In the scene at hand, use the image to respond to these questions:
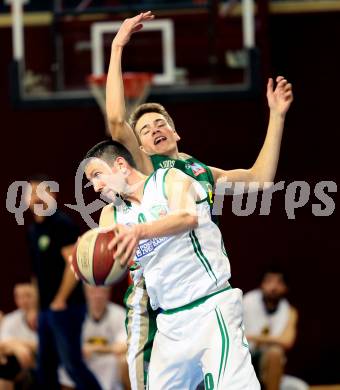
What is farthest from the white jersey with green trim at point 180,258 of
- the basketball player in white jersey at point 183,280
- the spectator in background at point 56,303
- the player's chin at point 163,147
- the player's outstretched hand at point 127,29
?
the spectator in background at point 56,303

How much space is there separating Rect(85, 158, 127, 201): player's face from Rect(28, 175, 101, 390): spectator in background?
399 cm

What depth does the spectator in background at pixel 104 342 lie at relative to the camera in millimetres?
11172

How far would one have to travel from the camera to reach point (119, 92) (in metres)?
6.62

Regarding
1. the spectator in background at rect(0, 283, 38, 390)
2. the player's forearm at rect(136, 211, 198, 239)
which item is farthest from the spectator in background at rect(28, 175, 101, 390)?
the player's forearm at rect(136, 211, 198, 239)

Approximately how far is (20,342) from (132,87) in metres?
2.84

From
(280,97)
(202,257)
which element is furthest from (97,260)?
(280,97)

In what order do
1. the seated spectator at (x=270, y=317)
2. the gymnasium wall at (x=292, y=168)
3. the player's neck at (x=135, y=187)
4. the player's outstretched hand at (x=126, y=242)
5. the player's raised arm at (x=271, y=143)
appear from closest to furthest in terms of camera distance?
the player's outstretched hand at (x=126, y=242) → the player's neck at (x=135, y=187) → the player's raised arm at (x=271, y=143) → the seated spectator at (x=270, y=317) → the gymnasium wall at (x=292, y=168)

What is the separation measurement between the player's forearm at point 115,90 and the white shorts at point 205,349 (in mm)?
1245

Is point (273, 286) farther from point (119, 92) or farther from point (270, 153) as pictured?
point (119, 92)

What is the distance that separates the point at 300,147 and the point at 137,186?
729cm

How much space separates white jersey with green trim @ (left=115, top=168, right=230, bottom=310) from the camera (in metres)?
6.08

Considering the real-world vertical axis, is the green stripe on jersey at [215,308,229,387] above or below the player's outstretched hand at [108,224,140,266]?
below

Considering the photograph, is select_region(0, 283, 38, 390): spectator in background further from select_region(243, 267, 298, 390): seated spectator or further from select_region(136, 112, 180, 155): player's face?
select_region(136, 112, 180, 155): player's face

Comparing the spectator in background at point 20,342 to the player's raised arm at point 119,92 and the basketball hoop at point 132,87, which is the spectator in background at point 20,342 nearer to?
the basketball hoop at point 132,87
